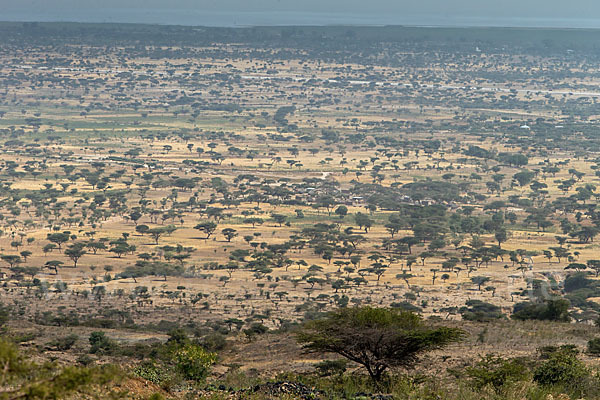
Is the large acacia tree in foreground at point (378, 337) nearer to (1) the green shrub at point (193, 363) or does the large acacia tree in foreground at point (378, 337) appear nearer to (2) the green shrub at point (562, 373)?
(2) the green shrub at point (562, 373)

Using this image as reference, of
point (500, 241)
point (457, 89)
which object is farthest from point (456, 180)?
point (457, 89)

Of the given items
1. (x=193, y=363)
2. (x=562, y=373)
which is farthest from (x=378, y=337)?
(x=193, y=363)

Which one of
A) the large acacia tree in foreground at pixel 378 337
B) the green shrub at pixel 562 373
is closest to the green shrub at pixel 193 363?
the large acacia tree in foreground at pixel 378 337

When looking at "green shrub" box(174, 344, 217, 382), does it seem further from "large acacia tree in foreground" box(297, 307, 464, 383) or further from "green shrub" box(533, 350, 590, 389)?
"green shrub" box(533, 350, 590, 389)

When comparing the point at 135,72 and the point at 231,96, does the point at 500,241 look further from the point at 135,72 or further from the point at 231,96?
the point at 135,72

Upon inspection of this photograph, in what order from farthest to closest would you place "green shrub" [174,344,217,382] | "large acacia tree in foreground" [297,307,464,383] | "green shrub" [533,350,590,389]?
"green shrub" [174,344,217,382] < "large acacia tree in foreground" [297,307,464,383] < "green shrub" [533,350,590,389]

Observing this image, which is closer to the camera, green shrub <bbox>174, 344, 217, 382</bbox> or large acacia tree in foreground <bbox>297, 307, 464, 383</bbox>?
large acacia tree in foreground <bbox>297, 307, 464, 383</bbox>

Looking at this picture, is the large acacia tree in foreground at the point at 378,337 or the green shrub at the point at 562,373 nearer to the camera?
the green shrub at the point at 562,373

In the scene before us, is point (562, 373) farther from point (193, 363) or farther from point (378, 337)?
point (193, 363)

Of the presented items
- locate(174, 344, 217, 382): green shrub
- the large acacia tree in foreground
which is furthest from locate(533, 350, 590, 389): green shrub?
locate(174, 344, 217, 382): green shrub

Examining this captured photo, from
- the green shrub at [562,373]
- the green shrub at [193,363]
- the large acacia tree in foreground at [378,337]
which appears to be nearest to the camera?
the green shrub at [562,373]
